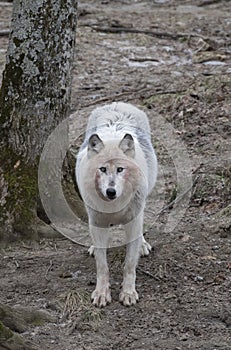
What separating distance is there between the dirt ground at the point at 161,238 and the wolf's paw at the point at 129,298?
52mm

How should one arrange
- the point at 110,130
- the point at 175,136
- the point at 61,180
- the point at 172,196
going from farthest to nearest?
1. the point at 175,136
2. the point at 172,196
3. the point at 61,180
4. the point at 110,130

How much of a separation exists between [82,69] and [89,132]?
5.12 m

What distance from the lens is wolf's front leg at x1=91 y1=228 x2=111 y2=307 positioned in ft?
16.3

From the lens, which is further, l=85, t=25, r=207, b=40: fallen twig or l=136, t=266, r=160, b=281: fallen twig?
l=85, t=25, r=207, b=40: fallen twig

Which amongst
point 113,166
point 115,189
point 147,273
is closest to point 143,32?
point 147,273

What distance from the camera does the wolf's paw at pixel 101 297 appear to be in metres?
4.94

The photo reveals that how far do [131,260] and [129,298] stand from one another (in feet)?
0.98

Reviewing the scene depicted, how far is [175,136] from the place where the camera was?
27.2 feet

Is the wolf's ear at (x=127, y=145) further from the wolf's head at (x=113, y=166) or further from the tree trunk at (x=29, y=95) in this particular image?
the tree trunk at (x=29, y=95)

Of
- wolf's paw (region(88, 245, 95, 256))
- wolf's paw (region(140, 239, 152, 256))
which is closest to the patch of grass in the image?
wolf's paw (region(88, 245, 95, 256))

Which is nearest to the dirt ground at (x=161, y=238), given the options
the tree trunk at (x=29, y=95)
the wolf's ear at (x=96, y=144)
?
the tree trunk at (x=29, y=95)

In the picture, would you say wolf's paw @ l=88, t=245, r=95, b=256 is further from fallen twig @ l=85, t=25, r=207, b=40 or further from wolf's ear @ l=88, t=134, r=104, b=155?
fallen twig @ l=85, t=25, r=207, b=40

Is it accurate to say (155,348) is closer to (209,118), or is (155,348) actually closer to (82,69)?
(209,118)

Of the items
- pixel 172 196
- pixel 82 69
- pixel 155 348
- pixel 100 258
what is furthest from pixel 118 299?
pixel 82 69
